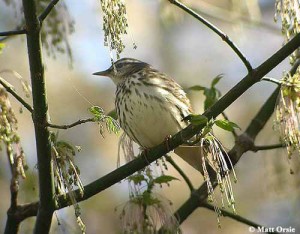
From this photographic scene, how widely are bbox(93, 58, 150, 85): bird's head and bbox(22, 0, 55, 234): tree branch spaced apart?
1840 millimetres

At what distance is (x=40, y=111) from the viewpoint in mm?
3523

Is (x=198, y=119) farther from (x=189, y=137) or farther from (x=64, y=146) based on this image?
(x=64, y=146)

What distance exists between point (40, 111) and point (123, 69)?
2400mm

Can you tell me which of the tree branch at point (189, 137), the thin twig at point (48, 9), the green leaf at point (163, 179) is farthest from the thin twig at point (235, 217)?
the thin twig at point (48, 9)

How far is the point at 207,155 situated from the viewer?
12.9ft

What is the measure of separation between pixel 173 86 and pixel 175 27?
5.01 meters

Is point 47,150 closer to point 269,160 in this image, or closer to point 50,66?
point 269,160

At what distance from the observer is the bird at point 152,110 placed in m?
5.04

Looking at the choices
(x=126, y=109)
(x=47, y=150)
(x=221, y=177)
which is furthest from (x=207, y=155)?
(x=126, y=109)

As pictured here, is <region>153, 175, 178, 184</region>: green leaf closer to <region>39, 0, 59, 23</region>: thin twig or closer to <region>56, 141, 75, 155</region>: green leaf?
<region>56, 141, 75, 155</region>: green leaf

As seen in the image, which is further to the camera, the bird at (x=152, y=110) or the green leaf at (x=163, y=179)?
the bird at (x=152, y=110)

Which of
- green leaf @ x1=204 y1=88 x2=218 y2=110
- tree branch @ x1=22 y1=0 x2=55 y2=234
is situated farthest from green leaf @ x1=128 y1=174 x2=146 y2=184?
green leaf @ x1=204 y1=88 x2=218 y2=110

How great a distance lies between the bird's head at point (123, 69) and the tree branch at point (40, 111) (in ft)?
6.04

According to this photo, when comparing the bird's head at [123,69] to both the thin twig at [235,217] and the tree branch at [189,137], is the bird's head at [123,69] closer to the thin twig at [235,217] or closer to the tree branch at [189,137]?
the tree branch at [189,137]
